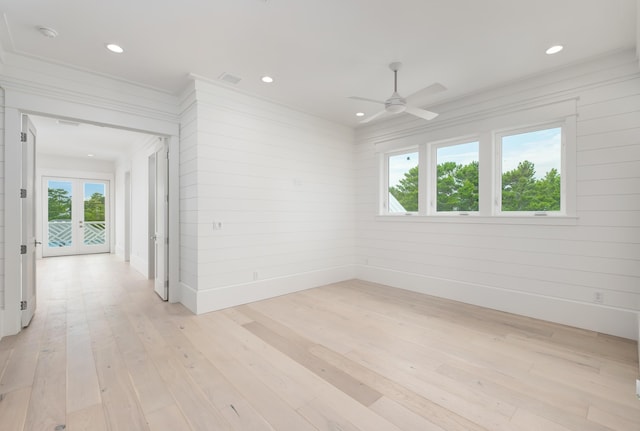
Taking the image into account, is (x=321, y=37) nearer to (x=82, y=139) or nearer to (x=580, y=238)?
(x=580, y=238)

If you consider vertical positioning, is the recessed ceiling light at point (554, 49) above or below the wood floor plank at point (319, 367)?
above

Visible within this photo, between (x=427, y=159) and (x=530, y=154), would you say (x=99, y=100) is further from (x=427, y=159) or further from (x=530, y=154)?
(x=530, y=154)

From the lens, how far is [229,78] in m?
3.71

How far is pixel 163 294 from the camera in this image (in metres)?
4.33

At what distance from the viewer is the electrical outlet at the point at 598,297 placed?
127 inches

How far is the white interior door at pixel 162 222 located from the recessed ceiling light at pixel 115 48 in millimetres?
1486

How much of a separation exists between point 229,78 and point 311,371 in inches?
138

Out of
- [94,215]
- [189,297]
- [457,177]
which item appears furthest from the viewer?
[94,215]

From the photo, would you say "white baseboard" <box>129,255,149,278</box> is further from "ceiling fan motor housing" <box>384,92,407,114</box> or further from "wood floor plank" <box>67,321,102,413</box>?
"ceiling fan motor housing" <box>384,92,407,114</box>

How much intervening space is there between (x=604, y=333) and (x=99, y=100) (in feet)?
21.2

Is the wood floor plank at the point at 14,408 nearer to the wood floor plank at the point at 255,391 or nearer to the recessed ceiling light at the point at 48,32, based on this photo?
the wood floor plank at the point at 255,391

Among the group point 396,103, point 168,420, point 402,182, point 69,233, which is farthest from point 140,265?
point 396,103

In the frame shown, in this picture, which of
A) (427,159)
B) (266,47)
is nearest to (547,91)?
(427,159)

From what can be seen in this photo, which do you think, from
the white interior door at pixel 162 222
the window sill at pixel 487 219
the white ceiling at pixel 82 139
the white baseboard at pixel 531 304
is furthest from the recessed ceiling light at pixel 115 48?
the white baseboard at pixel 531 304
